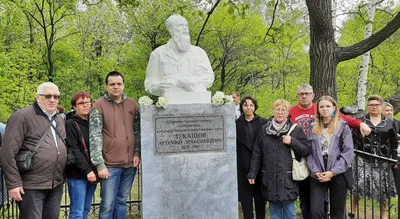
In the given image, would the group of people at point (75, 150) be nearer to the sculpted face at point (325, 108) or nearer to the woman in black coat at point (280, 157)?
the woman in black coat at point (280, 157)

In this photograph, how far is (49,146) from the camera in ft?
12.7

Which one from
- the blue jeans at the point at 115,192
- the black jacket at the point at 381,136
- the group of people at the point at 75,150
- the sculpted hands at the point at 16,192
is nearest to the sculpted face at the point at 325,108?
the black jacket at the point at 381,136

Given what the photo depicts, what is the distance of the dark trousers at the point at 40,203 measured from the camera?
3781 millimetres

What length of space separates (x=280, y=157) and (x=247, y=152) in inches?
26.1

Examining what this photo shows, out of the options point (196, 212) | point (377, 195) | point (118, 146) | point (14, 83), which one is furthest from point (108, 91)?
point (14, 83)

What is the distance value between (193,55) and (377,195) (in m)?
3.19

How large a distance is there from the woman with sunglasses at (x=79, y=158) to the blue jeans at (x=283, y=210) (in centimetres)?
209

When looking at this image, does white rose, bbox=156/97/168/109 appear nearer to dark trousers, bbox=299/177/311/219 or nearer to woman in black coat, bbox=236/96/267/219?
woman in black coat, bbox=236/96/267/219

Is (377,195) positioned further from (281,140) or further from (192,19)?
(192,19)

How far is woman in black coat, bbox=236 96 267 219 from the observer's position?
16.4ft

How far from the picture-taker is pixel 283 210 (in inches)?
179

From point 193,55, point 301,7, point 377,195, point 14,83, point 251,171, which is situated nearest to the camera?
point 251,171

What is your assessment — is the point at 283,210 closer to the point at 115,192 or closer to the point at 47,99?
the point at 115,192

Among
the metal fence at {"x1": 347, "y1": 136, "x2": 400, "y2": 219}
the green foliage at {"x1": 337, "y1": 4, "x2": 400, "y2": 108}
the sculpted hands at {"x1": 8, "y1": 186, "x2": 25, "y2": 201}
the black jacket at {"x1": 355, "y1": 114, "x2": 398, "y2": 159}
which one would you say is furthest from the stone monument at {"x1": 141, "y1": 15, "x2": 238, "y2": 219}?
the green foliage at {"x1": 337, "y1": 4, "x2": 400, "y2": 108}
